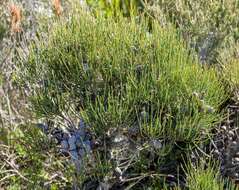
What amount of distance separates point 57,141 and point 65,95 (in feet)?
1.45

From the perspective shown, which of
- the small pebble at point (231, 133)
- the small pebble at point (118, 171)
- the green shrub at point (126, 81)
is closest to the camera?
the green shrub at point (126, 81)

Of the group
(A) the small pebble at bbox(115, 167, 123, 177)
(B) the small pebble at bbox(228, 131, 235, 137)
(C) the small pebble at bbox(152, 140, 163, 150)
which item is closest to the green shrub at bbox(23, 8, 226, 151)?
(C) the small pebble at bbox(152, 140, 163, 150)

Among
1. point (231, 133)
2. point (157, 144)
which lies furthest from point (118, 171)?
point (231, 133)

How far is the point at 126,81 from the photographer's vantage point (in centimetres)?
341

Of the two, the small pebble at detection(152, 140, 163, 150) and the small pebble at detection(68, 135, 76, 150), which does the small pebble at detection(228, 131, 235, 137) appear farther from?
the small pebble at detection(68, 135, 76, 150)

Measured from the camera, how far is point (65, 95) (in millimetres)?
3502

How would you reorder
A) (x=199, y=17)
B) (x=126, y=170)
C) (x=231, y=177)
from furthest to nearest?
(x=199, y=17), (x=126, y=170), (x=231, y=177)

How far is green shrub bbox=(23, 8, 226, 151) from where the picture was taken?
131 inches

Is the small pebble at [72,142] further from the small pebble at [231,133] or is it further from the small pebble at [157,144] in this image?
the small pebble at [231,133]

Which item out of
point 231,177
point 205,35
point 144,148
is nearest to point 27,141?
point 144,148

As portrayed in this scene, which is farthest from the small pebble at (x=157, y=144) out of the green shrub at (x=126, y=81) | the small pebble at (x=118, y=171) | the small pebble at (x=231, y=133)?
the small pebble at (x=231, y=133)

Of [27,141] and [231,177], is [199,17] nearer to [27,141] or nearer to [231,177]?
[231,177]

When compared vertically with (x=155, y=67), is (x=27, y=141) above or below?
below

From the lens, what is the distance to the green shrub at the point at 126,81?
3.32 metres
